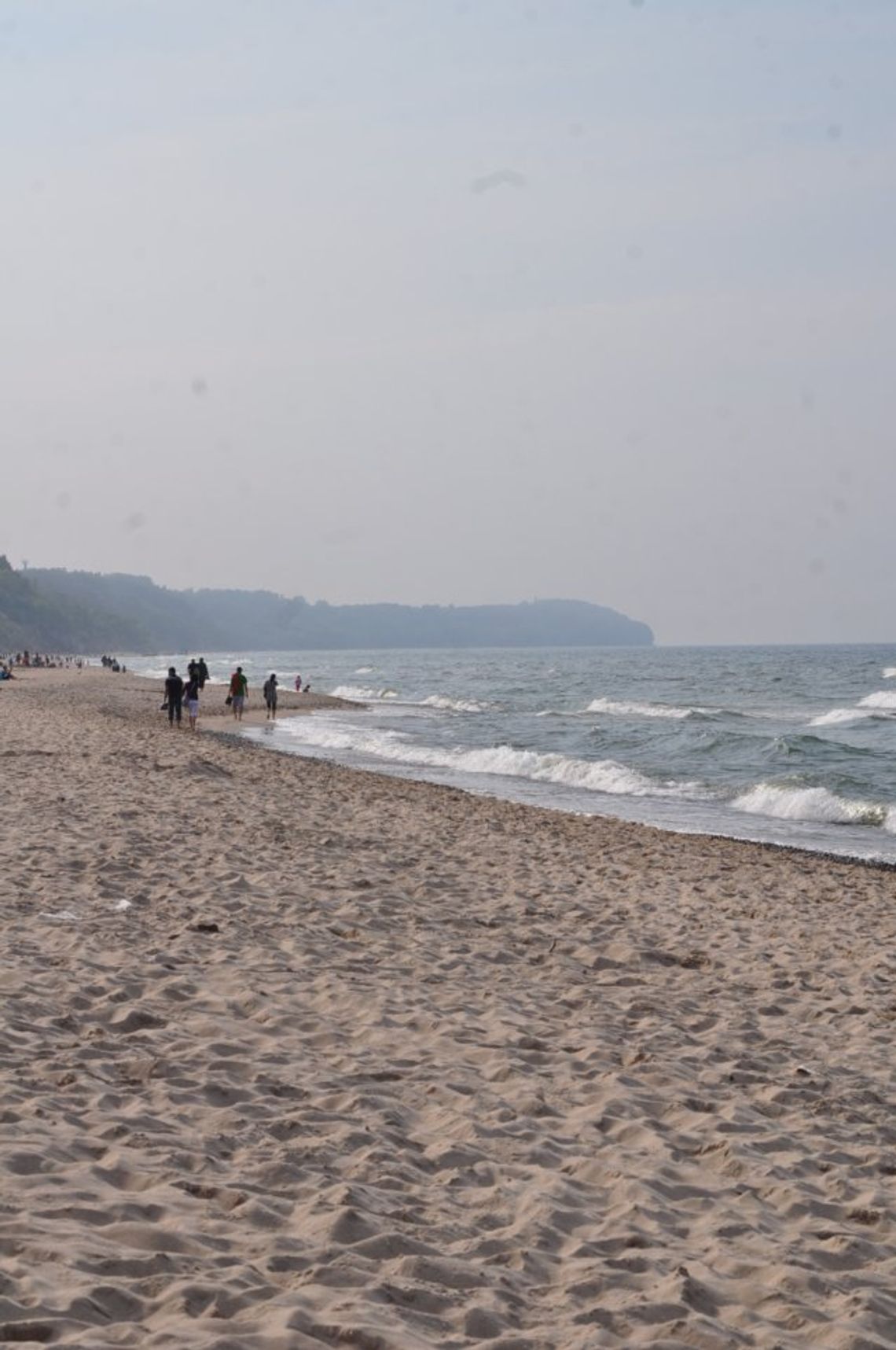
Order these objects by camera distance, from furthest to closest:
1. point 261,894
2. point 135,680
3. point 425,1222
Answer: point 135,680 < point 261,894 < point 425,1222

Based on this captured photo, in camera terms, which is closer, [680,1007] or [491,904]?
[680,1007]

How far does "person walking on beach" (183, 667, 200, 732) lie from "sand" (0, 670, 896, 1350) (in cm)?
1935

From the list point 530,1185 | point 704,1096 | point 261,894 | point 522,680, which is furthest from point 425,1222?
point 522,680

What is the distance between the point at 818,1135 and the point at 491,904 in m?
4.95

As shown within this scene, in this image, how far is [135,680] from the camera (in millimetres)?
73562

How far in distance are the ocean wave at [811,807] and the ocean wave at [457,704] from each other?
27.5m

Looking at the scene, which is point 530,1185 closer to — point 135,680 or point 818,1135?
point 818,1135

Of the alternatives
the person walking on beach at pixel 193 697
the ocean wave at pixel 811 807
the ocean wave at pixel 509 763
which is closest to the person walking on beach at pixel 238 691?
the ocean wave at pixel 509 763

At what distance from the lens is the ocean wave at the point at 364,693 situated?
6284cm

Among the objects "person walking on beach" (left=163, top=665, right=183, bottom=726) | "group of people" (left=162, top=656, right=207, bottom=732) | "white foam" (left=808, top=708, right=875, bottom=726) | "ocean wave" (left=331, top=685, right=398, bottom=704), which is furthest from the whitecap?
"ocean wave" (left=331, top=685, right=398, bottom=704)

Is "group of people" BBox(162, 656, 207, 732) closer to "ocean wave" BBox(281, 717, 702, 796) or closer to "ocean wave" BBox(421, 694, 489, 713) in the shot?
"ocean wave" BBox(281, 717, 702, 796)

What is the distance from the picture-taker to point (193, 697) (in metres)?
31.6

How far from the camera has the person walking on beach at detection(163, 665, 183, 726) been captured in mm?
31578

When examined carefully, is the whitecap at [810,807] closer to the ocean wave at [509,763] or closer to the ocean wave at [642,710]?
the ocean wave at [509,763]
